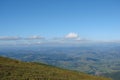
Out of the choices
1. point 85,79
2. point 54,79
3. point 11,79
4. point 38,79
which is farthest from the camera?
point 85,79

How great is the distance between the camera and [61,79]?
49.8 metres

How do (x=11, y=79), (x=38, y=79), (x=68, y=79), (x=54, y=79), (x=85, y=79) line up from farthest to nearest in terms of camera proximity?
(x=85, y=79) < (x=68, y=79) < (x=54, y=79) < (x=38, y=79) < (x=11, y=79)

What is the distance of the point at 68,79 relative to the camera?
5181 centimetres

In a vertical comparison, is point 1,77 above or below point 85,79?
above

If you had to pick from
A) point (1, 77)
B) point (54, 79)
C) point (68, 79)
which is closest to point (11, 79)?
point (1, 77)

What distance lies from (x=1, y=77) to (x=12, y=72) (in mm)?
6510

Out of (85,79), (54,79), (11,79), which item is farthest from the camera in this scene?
(85,79)

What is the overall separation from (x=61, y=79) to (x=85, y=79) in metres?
11.4

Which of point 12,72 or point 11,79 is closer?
point 11,79

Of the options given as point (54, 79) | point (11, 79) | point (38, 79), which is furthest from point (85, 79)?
point (11, 79)

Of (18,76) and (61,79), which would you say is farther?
(61,79)

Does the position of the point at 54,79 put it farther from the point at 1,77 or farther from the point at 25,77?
the point at 1,77

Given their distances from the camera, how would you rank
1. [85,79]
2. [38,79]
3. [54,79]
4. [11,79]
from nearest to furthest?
1. [11,79]
2. [38,79]
3. [54,79]
4. [85,79]

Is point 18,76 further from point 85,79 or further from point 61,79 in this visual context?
point 85,79
